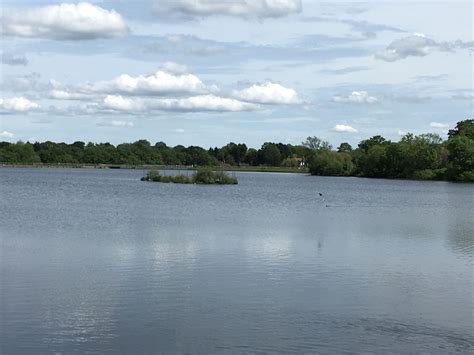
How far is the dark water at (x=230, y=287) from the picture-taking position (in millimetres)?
14969

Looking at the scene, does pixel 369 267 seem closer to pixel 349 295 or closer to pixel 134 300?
pixel 349 295

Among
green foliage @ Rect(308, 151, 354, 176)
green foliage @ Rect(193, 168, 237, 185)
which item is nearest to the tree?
green foliage @ Rect(308, 151, 354, 176)

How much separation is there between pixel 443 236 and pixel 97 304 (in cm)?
2322

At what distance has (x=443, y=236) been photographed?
35.8 m

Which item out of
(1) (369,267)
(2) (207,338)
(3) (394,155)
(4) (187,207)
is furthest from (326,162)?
(2) (207,338)

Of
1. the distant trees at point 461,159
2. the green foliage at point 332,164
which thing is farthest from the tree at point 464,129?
the green foliage at point 332,164

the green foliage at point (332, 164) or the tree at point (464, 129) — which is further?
the green foliage at point (332, 164)

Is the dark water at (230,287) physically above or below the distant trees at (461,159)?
below

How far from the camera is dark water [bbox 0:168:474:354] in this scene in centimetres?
1497

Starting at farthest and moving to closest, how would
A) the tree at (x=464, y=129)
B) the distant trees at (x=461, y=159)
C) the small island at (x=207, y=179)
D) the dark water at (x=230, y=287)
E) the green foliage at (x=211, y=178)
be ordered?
1. the tree at (x=464, y=129)
2. the distant trees at (x=461, y=159)
3. the small island at (x=207, y=179)
4. the green foliage at (x=211, y=178)
5. the dark water at (x=230, y=287)

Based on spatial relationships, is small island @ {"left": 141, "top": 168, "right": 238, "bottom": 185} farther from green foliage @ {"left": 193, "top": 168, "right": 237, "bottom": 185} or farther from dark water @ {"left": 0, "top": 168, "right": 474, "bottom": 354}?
dark water @ {"left": 0, "top": 168, "right": 474, "bottom": 354}

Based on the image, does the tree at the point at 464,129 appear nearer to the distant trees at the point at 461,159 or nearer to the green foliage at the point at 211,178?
the distant trees at the point at 461,159

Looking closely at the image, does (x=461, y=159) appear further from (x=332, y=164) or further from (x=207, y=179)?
(x=207, y=179)

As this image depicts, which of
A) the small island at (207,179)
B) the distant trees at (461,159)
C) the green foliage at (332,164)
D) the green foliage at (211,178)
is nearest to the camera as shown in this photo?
the green foliage at (211,178)
